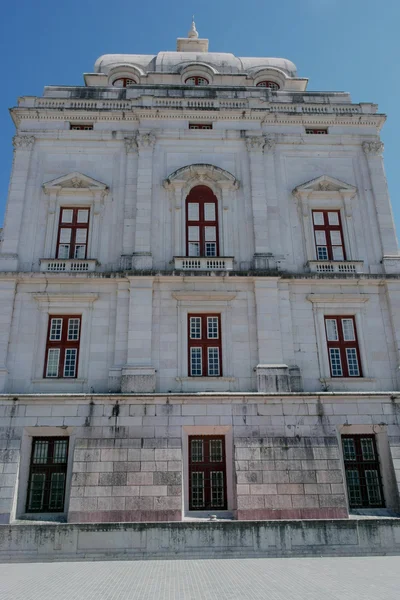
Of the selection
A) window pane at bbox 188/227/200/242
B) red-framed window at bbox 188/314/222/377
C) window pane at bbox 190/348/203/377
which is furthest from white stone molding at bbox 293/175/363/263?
window pane at bbox 190/348/203/377

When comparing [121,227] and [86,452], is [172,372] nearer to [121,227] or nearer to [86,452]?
[86,452]

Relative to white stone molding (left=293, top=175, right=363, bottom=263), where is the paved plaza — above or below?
below

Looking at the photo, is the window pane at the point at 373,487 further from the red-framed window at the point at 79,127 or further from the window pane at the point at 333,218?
the red-framed window at the point at 79,127

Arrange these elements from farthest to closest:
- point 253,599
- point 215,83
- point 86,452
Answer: point 215,83
point 86,452
point 253,599

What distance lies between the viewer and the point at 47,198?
24.3 meters

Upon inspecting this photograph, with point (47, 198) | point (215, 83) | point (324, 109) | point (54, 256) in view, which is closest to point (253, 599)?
point (54, 256)

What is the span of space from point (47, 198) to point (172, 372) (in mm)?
10880

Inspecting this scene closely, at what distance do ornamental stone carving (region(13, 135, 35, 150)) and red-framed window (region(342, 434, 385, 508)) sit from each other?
813 inches

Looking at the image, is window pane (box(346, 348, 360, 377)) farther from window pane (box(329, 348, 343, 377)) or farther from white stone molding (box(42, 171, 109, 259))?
white stone molding (box(42, 171, 109, 259))

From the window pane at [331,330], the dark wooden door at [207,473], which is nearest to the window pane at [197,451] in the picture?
the dark wooden door at [207,473]

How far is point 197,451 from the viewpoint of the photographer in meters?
19.7

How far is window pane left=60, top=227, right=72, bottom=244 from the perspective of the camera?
23609 millimetres

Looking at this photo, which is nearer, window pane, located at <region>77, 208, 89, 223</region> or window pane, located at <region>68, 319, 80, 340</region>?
window pane, located at <region>68, 319, 80, 340</region>

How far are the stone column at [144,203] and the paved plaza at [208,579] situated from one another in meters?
12.4
